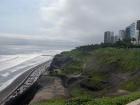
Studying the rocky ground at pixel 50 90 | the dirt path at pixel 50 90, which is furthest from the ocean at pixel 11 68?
the dirt path at pixel 50 90

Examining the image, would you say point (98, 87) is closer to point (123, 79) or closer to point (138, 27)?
point (123, 79)

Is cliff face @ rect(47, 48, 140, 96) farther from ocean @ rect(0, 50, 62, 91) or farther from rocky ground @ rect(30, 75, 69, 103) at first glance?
ocean @ rect(0, 50, 62, 91)

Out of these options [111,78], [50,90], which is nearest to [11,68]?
[111,78]

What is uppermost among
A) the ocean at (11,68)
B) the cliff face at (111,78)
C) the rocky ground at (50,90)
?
the cliff face at (111,78)

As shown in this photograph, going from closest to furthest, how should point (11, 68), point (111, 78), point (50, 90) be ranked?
point (50, 90) < point (111, 78) < point (11, 68)

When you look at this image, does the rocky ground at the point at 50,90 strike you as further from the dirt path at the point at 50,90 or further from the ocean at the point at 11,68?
the ocean at the point at 11,68

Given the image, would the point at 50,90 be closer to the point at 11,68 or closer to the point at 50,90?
the point at 50,90

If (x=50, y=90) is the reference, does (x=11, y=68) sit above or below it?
below

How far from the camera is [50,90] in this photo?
5803cm

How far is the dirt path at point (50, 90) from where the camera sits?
169 feet

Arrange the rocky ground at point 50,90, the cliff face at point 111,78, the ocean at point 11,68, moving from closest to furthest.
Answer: the rocky ground at point 50,90 < the cliff face at point 111,78 < the ocean at point 11,68

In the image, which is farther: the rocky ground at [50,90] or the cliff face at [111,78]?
the cliff face at [111,78]

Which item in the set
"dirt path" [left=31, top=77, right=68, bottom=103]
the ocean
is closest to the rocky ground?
"dirt path" [left=31, top=77, right=68, bottom=103]

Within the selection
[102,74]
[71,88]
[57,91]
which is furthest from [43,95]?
[102,74]
